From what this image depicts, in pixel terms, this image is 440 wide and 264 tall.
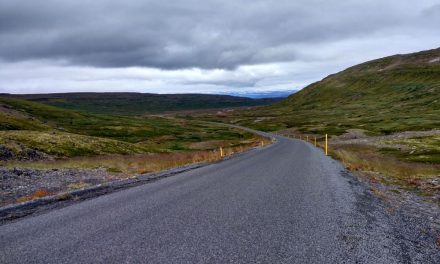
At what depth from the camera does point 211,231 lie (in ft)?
29.4

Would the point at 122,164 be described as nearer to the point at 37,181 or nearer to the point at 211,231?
the point at 37,181

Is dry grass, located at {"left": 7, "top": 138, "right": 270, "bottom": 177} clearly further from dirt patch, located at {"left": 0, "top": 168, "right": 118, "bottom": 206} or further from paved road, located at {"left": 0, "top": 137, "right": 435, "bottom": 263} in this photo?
paved road, located at {"left": 0, "top": 137, "right": 435, "bottom": 263}

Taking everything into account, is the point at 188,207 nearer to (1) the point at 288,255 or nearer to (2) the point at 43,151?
(1) the point at 288,255

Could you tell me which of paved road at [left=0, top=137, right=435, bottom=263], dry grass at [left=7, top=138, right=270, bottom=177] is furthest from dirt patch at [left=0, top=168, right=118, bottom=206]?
paved road at [left=0, top=137, right=435, bottom=263]

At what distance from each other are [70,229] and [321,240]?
18.4ft

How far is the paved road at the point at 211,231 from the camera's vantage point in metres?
7.36

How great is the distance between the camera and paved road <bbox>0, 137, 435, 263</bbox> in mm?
7355

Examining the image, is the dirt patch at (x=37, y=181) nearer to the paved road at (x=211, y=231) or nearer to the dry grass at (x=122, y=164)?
the dry grass at (x=122, y=164)

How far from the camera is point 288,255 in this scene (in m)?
7.37

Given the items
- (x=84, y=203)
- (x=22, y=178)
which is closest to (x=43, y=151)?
(x=22, y=178)

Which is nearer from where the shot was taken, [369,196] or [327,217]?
[327,217]

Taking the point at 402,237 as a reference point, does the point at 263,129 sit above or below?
below

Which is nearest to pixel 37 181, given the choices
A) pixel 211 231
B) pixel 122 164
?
pixel 122 164

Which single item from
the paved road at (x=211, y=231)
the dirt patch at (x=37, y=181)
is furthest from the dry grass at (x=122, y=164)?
the paved road at (x=211, y=231)
